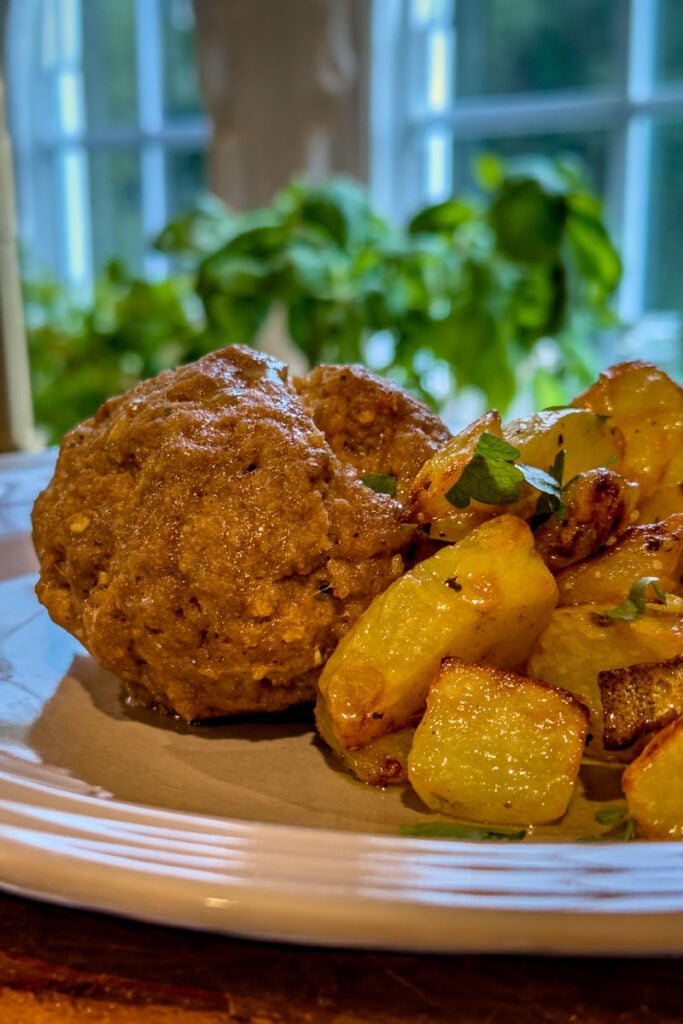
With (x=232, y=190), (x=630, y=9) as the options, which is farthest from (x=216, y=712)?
(x=630, y=9)

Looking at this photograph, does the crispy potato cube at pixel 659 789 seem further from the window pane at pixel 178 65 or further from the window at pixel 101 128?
the window pane at pixel 178 65

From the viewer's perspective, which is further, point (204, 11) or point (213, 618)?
point (204, 11)

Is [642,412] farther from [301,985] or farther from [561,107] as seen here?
[561,107]

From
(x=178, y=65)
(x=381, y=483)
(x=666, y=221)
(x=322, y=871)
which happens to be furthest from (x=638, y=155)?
(x=322, y=871)

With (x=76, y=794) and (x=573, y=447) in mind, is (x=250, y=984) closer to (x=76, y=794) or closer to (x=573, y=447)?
(x=76, y=794)

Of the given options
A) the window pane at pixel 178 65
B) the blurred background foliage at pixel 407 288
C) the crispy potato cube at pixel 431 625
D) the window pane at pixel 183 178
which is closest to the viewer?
the crispy potato cube at pixel 431 625

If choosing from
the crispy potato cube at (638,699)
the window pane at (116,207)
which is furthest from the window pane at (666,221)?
the crispy potato cube at (638,699)
